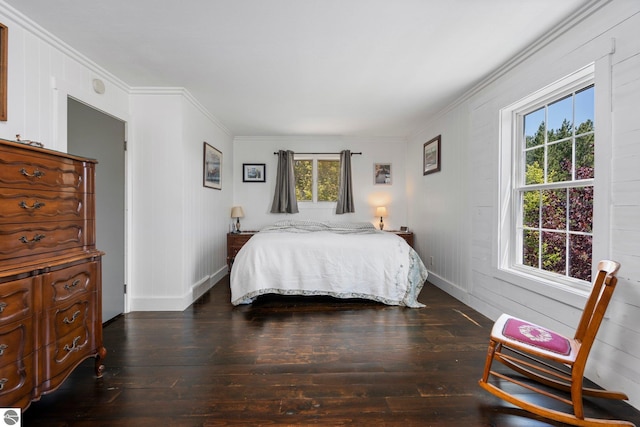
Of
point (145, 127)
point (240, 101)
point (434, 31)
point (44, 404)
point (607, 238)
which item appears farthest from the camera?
point (240, 101)

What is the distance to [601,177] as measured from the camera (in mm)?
1764

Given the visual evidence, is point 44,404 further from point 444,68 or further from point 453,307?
point 444,68

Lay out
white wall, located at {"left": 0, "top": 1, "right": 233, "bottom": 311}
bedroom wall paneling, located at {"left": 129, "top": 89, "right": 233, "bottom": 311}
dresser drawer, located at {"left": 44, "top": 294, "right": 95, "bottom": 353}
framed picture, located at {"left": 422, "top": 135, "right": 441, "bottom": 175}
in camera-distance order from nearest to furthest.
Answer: dresser drawer, located at {"left": 44, "top": 294, "right": 95, "bottom": 353}
white wall, located at {"left": 0, "top": 1, "right": 233, "bottom": 311}
bedroom wall paneling, located at {"left": 129, "top": 89, "right": 233, "bottom": 311}
framed picture, located at {"left": 422, "top": 135, "right": 441, "bottom": 175}

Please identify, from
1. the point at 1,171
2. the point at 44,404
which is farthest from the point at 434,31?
the point at 44,404

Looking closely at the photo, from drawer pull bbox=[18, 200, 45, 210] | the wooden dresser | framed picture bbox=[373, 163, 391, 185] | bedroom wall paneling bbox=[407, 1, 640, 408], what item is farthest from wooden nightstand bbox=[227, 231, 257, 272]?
drawer pull bbox=[18, 200, 45, 210]

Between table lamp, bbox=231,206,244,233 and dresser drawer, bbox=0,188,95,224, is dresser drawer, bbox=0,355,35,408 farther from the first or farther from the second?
table lamp, bbox=231,206,244,233

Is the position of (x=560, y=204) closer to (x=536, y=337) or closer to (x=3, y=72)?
(x=536, y=337)

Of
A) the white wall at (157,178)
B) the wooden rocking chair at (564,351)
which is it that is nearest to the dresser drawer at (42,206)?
the white wall at (157,178)

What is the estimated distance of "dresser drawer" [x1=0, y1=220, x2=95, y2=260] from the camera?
1.35 metres

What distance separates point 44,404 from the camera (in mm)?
1622

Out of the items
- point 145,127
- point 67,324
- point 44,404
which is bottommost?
point 44,404

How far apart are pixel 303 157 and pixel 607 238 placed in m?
4.27

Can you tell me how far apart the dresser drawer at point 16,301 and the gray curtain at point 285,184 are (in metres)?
3.89

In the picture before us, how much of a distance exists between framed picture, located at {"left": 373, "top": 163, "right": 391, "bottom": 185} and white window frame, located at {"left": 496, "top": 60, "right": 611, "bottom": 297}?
2.68 metres
